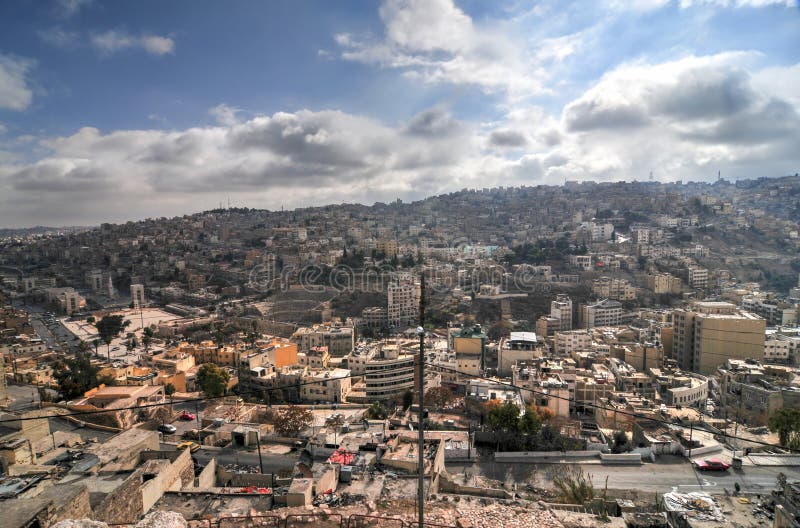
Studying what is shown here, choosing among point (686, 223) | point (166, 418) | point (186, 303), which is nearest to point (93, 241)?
point (186, 303)

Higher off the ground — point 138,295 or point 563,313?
point 138,295

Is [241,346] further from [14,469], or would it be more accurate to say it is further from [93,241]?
[93,241]

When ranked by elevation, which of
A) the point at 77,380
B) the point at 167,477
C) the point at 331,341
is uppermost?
the point at 167,477

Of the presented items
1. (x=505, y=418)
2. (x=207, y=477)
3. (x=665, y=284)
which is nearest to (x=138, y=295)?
(x=207, y=477)

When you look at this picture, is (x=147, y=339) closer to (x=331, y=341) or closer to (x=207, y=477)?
(x=331, y=341)

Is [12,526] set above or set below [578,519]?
above
